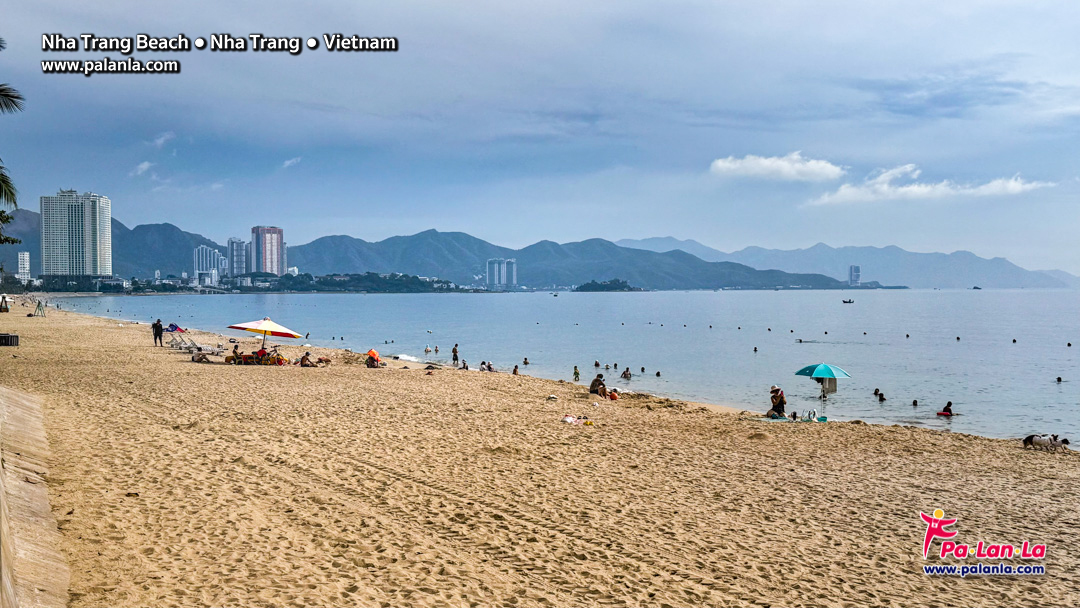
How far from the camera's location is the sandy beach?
19.0 ft

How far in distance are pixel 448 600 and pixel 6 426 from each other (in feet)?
24.4

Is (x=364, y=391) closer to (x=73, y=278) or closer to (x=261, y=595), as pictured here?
(x=261, y=595)

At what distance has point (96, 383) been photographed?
15922mm

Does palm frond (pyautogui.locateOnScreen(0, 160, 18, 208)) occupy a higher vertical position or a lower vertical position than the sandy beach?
higher

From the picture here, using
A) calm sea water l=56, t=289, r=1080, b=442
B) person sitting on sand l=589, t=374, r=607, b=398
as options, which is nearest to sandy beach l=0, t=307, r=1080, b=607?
person sitting on sand l=589, t=374, r=607, b=398

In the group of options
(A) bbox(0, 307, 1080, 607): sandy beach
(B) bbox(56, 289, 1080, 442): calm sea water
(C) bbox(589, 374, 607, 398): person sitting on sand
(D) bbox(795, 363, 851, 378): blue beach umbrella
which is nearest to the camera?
(A) bbox(0, 307, 1080, 607): sandy beach

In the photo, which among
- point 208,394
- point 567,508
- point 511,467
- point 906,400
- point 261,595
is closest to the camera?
point 261,595

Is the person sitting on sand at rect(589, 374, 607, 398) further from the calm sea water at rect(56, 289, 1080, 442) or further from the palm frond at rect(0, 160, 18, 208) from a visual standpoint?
the palm frond at rect(0, 160, 18, 208)

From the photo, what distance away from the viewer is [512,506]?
8.04 meters

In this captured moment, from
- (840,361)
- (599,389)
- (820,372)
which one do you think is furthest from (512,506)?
(840,361)

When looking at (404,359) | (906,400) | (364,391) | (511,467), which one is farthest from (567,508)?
(404,359)

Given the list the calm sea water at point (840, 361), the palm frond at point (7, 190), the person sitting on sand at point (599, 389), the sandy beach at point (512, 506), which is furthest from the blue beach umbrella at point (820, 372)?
the palm frond at point (7, 190)

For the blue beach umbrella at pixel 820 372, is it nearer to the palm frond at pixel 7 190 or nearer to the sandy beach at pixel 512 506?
the sandy beach at pixel 512 506

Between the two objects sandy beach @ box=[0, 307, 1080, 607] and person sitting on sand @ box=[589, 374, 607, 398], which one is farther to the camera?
person sitting on sand @ box=[589, 374, 607, 398]
